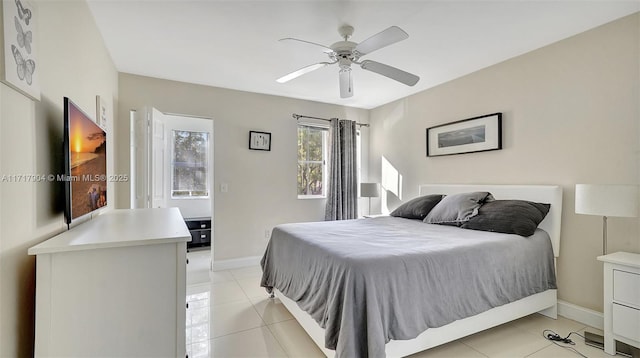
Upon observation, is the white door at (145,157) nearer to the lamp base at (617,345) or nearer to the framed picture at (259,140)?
the framed picture at (259,140)

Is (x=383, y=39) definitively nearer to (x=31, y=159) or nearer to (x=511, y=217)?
(x=511, y=217)

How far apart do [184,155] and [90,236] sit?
4.39 metres

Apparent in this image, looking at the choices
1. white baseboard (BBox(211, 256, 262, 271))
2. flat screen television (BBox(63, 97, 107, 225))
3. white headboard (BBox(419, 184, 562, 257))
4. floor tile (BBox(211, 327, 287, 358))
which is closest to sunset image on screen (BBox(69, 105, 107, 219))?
flat screen television (BBox(63, 97, 107, 225))

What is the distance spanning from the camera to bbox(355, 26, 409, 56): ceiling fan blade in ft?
5.98

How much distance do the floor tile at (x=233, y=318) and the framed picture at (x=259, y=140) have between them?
2.08 meters

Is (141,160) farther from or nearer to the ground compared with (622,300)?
farther from the ground

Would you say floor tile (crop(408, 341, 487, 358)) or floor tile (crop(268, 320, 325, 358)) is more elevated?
floor tile (crop(408, 341, 487, 358))

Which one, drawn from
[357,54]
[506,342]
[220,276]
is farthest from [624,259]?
[220,276]

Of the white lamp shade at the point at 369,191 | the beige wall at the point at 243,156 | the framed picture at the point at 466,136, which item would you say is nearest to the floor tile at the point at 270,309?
the beige wall at the point at 243,156

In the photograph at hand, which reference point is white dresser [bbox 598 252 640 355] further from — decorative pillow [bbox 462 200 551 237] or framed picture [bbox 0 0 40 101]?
framed picture [bbox 0 0 40 101]

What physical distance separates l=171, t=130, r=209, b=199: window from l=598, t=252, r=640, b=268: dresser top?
5375 millimetres

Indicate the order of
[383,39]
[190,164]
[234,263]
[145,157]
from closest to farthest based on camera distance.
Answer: [383,39] < [145,157] < [234,263] < [190,164]

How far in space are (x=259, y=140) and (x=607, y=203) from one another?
3.58m

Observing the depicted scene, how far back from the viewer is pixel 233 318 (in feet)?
8.19
